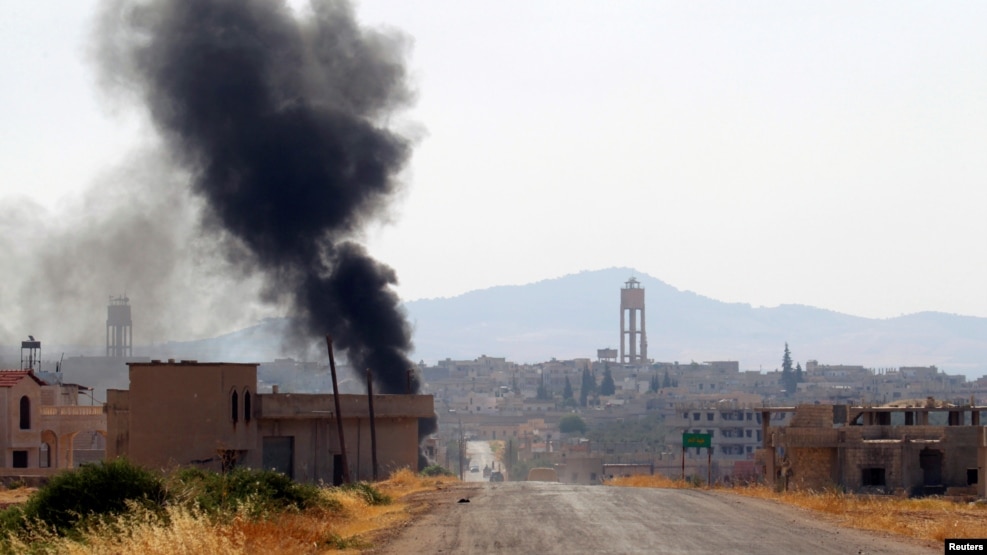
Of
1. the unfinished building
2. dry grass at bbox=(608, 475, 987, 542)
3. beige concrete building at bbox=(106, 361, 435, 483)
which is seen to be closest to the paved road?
dry grass at bbox=(608, 475, 987, 542)

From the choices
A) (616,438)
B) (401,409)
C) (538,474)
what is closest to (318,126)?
(538,474)

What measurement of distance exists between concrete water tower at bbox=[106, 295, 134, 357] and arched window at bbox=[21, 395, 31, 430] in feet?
117

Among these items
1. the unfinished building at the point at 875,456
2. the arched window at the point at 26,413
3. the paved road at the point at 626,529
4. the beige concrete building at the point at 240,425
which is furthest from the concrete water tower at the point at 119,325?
the paved road at the point at 626,529

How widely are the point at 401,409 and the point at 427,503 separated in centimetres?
2324

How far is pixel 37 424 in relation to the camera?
59688mm

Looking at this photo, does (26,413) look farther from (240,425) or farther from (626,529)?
(626,529)

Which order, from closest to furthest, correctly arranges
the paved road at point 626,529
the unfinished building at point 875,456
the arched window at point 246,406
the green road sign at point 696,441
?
the paved road at point 626,529 < the green road sign at point 696,441 < the arched window at point 246,406 < the unfinished building at point 875,456

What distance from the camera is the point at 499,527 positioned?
23.3 m

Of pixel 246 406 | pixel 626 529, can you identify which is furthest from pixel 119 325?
pixel 626 529

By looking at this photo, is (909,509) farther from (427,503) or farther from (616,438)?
(616,438)

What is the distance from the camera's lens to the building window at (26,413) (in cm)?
5941

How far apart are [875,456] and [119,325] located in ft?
239

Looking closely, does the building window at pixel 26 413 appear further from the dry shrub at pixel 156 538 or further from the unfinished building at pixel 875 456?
the dry shrub at pixel 156 538

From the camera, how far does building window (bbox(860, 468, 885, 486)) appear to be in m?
54.4
